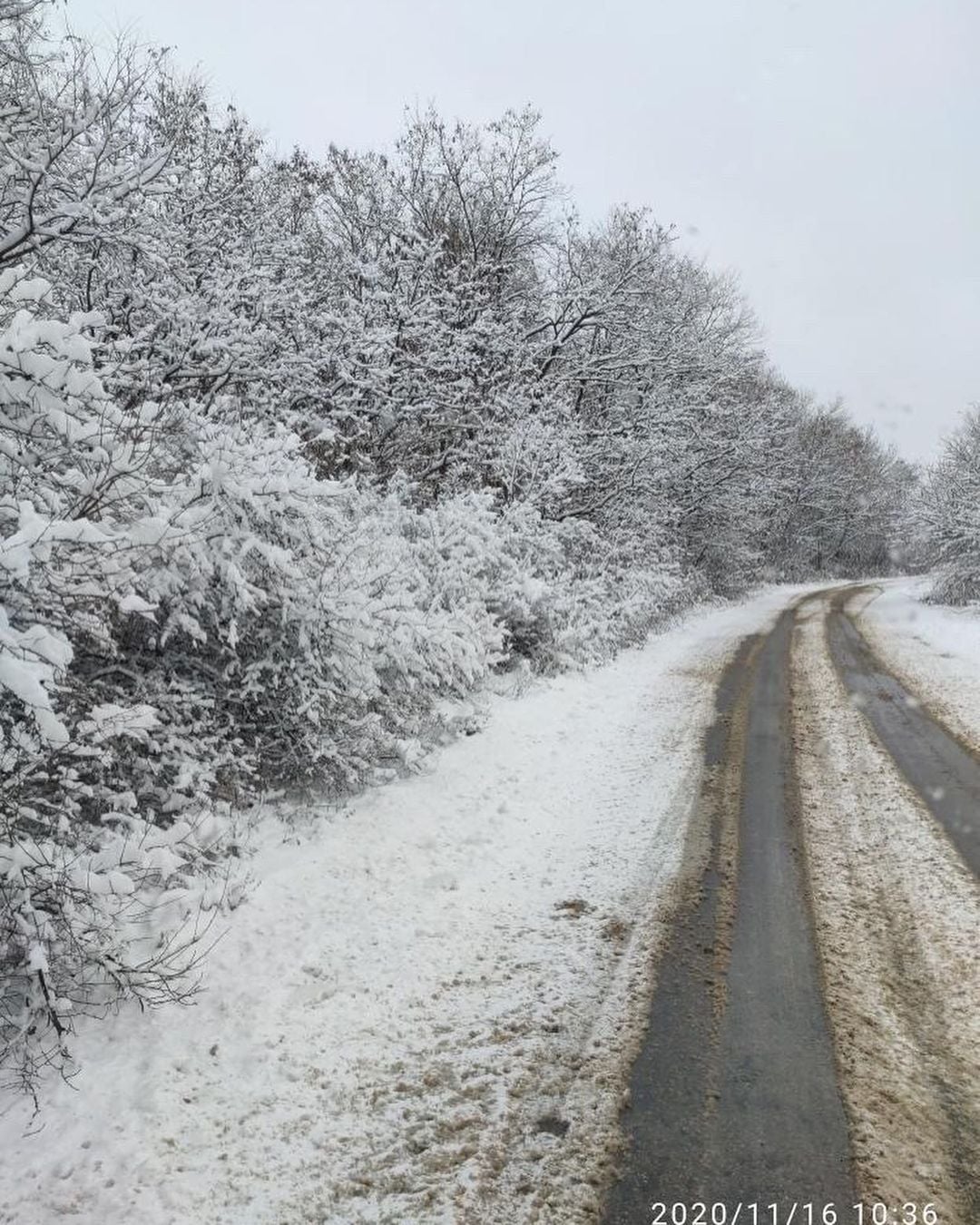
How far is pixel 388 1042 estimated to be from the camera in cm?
375

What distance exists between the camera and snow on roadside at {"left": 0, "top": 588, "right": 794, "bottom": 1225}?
2.88m

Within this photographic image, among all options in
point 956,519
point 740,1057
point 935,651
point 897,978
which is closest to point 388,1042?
point 740,1057

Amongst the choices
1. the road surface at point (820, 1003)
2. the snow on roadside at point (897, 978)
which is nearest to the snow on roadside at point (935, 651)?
the road surface at point (820, 1003)

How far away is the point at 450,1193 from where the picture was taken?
2850 mm

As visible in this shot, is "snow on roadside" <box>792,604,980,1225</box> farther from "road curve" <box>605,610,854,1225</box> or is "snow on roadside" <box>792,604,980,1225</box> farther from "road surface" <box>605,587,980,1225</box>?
"road curve" <box>605,610,854,1225</box>

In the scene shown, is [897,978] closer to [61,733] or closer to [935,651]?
[61,733]

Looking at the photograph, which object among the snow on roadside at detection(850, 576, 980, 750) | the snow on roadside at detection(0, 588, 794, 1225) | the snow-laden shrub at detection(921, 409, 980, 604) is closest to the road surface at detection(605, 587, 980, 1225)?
the snow on roadside at detection(0, 588, 794, 1225)

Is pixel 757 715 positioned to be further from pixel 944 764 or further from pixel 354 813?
pixel 354 813

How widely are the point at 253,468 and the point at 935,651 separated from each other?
47.2ft

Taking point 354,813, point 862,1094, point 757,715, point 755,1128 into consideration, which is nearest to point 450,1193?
point 755,1128

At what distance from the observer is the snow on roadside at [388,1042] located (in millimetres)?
2885

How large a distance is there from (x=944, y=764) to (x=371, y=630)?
6.09m

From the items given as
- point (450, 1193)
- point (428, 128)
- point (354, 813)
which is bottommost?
point (450, 1193)

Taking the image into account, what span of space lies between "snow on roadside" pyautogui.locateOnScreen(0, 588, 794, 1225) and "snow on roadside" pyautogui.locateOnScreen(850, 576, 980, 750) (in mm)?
5725
